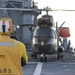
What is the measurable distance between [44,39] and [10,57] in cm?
1581

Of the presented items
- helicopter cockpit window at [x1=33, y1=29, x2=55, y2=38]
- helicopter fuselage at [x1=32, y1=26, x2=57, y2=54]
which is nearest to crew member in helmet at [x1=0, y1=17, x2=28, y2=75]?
helicopter fuselage at [x1=32, y1=26, x2=57, y2=54]

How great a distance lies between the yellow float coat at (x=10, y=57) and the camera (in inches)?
206

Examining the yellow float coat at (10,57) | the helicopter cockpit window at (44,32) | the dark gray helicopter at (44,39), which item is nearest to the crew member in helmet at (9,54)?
the yellow float coat at (10,57)

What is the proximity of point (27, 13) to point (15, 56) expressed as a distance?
101ft

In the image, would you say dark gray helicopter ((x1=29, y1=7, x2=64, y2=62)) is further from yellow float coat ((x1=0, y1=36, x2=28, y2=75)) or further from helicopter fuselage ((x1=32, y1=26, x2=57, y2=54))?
yellow float coat ((x1=0, y1=36, x2=28, y2=75))

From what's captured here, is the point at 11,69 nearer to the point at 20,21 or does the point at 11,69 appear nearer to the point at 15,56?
the point at 15,56

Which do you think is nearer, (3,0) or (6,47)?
(6,47)

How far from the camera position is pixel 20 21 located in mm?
37000

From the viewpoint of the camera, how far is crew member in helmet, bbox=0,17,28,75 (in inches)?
206

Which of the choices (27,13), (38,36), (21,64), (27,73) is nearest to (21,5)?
(27,13)

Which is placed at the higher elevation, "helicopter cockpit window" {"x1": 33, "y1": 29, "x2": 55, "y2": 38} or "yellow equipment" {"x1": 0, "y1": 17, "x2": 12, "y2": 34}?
"yellow equipment" {"x1": 0, "y1": 17, "x2": 12, "y2": 34}

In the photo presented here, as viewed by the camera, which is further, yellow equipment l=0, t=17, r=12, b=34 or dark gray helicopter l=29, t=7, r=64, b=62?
dark gray helicopter l=29, t=7, r=64, b=62

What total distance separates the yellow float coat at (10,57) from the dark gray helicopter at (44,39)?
1519 cm

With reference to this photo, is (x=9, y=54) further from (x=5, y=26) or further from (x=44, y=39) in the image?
(x=44, y=39)
